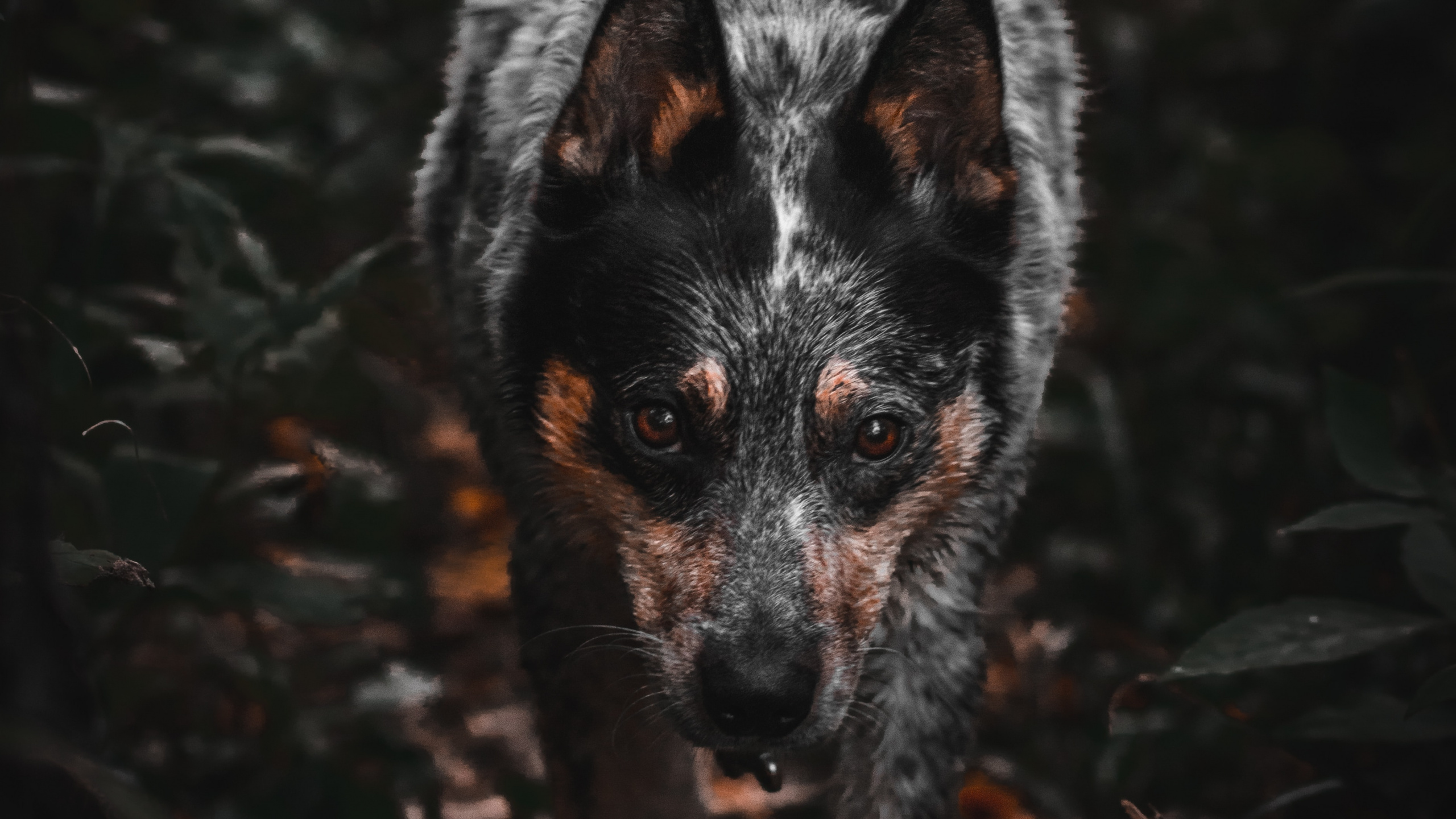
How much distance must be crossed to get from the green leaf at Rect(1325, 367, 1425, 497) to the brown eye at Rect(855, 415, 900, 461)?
47.5 inches

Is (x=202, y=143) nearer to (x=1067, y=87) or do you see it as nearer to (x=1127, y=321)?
(x=1067, y=87)

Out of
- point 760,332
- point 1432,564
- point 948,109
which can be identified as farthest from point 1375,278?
point 760,332

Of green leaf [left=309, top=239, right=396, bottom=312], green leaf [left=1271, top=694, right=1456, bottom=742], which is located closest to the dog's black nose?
green leaf [left=309, top=239, right=396, bottom=312]

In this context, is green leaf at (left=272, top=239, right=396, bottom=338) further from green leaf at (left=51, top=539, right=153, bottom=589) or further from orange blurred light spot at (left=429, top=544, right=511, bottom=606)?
orange blurred light spot at (left=429, top=544, right=511, bottom=606)

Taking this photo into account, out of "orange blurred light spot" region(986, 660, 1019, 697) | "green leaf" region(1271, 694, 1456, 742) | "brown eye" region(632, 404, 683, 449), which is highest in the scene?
"brown eye" region(632, 404, 683, 449)

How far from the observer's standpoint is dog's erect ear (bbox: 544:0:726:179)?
257 cm

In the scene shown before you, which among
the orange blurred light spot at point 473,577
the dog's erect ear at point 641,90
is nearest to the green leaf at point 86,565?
the dog's erect ear at point 641,90

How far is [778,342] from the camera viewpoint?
2.62 metres

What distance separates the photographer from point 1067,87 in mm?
3521

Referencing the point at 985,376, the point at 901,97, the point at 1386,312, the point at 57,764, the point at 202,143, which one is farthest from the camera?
the point at 1386,312

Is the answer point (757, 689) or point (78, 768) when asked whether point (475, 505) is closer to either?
point (757, 689)

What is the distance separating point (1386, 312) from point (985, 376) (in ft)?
8.48

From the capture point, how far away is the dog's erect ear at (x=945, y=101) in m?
2.60

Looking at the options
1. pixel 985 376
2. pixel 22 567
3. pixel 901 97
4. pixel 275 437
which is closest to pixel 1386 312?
pixel 985 376
